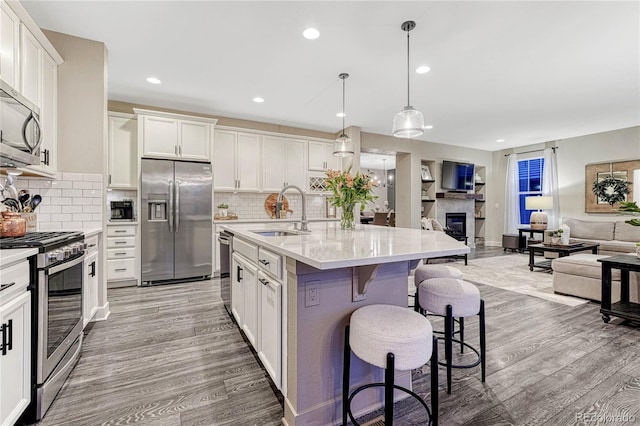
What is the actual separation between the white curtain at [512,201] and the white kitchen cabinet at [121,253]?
8613 mm

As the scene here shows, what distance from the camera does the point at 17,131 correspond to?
2.01 m

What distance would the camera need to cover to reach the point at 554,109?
4969mm

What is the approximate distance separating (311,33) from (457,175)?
6.25 m

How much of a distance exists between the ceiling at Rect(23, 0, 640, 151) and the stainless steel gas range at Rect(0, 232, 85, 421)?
2.06 m

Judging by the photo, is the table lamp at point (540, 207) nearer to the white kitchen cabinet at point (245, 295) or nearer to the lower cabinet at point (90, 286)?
the white kitchen cabinet at point (245, 295)

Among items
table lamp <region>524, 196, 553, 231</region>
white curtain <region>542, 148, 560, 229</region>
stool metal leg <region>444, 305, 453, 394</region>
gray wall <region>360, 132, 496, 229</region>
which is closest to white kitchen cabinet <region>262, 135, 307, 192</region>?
gray wall <region>360, 132, 496, 229</region>

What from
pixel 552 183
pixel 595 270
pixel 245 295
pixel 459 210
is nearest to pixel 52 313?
pixel 245 295

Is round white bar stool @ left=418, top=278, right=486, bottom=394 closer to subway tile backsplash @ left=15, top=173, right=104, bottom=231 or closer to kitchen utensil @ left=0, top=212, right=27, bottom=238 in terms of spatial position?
kitchen utensil @ left=0, top=212, right=27, bottom=238

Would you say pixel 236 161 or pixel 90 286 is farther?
pixel 236 161

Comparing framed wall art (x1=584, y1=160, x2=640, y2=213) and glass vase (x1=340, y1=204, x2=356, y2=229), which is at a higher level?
framed wall art (x1=584, y1=160, x2=640, y2=213)

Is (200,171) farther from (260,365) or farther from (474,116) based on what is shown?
(474,116)

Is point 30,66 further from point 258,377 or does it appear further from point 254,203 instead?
point 254,203

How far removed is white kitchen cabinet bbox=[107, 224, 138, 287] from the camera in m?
4.09

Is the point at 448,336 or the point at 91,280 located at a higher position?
the point at 91,280
